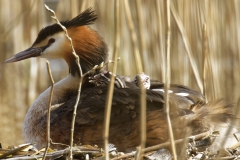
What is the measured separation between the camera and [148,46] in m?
6.05

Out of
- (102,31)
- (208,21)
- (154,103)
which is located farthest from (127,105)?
(102,31)

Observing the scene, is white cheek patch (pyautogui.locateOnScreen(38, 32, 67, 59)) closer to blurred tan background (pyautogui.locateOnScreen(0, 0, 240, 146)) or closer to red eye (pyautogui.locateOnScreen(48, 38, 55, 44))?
red eye (pyautogui.locateOnScreen(48, 38, 55, 44))

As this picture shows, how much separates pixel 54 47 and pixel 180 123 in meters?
1.43

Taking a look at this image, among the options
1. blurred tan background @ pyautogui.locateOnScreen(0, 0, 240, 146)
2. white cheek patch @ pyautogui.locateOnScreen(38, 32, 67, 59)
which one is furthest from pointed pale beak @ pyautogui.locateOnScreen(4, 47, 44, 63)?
blurred tan background @ pyautogui.locateOnScreen(0, 0, 240, 146)

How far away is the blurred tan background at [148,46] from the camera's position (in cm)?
494

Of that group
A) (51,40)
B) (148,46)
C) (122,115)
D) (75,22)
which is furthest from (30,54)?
(148,46)

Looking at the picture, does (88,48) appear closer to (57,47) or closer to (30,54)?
(57,47)

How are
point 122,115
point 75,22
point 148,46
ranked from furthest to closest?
point 148,46 → point 75,22 → point 122,115

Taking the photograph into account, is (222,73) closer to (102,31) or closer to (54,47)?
(102,31)

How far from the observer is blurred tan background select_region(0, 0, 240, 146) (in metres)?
4.94

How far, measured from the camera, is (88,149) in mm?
3342

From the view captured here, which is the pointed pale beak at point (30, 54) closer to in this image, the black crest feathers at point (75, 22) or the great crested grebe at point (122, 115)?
the black crest feathers at point (75, 22)

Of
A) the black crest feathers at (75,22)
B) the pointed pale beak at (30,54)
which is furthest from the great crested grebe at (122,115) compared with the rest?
the pointed pale beak at (30,54)

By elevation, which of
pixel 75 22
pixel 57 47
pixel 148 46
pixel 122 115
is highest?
pixel 75 22
